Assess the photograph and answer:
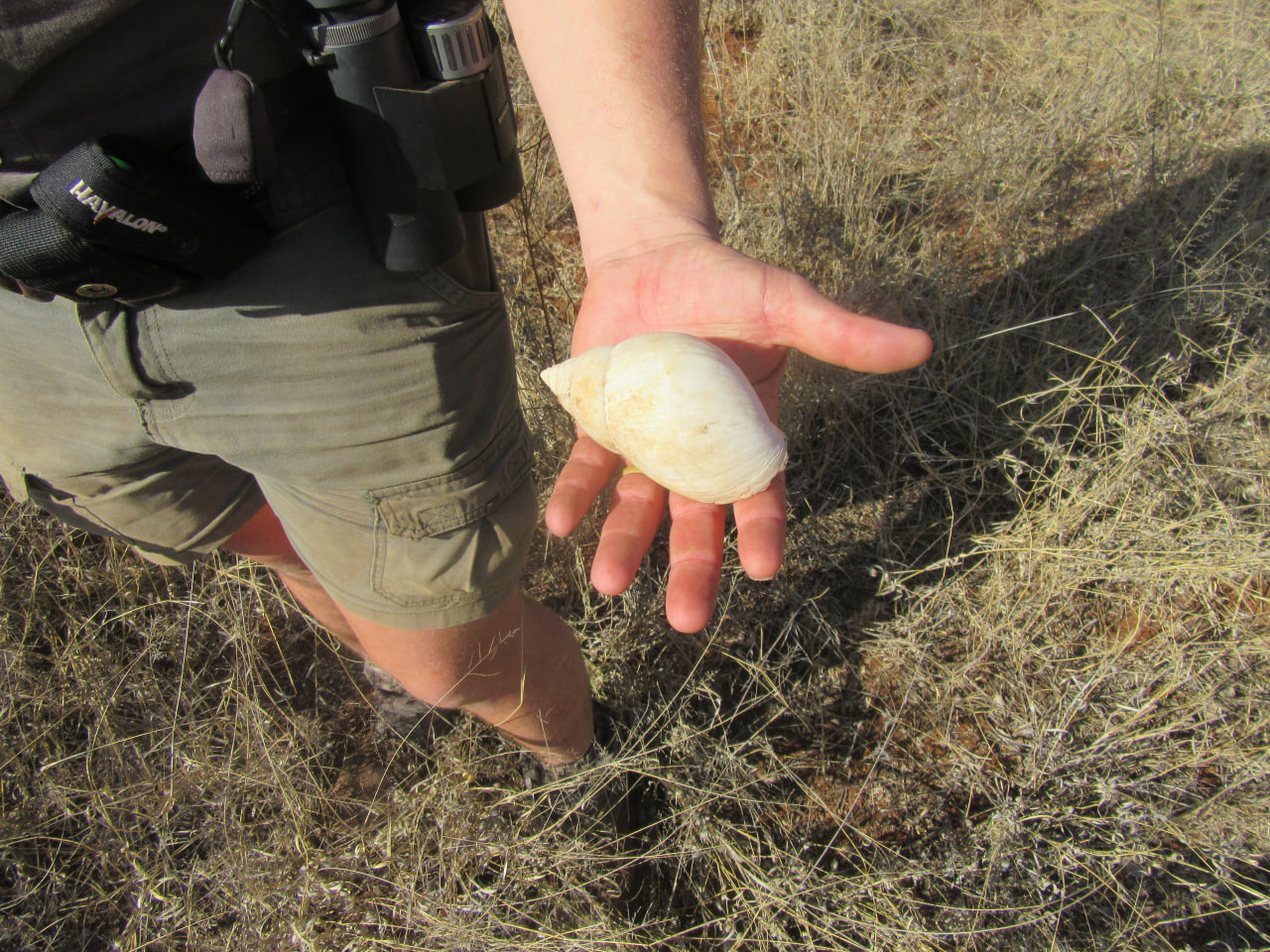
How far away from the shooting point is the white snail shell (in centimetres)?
130

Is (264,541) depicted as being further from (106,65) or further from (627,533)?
(106,65)

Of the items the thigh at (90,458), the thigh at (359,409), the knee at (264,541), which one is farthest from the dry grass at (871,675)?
the thigh at (359,409)

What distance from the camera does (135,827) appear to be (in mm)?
1909

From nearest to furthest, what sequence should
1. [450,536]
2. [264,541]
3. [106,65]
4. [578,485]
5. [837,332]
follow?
[106,65]
[837,332]
[450,536]
[578,485]
[264,541]

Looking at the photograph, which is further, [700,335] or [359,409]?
[700,335]

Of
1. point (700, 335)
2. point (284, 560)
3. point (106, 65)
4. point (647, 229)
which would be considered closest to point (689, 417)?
point (700, 335)

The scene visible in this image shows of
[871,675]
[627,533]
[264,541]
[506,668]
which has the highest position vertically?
[627,533]

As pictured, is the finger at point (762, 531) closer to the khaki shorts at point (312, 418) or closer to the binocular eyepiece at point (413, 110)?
the khaki shorts at point (312, 418)

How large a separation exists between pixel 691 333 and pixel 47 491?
1309mm

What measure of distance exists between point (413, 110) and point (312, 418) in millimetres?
533

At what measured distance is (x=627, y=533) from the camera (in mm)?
1406

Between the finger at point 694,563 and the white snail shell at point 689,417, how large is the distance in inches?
2.0

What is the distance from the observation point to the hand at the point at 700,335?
123cm

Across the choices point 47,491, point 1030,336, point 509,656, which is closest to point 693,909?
point 509,656
